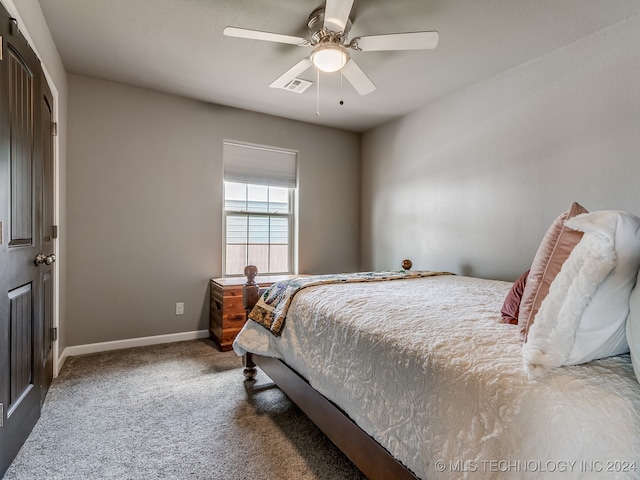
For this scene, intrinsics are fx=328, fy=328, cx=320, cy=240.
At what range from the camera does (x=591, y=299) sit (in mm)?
756

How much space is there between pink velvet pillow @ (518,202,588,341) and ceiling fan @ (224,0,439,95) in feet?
4.07

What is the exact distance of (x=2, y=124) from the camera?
52.9 inches

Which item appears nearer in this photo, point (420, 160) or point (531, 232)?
point (531, 232)

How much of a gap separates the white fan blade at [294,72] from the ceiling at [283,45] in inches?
9.6

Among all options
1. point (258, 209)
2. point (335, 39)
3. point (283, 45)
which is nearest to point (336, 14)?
point (335, 39)

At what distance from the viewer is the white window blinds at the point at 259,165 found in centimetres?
359

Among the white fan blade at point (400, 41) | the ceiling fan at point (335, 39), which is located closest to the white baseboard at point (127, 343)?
the ceiling fan at point (335, 39)

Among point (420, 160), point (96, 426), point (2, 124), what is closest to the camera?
point (2, 124)

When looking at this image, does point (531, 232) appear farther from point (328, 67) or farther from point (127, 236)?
point (127, 236)

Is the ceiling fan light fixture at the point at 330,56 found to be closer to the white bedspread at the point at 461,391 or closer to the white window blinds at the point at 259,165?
the white bedspread at the point at 461,391

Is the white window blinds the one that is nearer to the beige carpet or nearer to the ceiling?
the ceiling

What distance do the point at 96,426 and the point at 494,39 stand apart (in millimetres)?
3455

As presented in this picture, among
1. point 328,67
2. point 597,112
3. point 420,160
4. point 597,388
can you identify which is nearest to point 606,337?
point 597,388

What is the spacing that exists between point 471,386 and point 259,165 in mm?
3327
